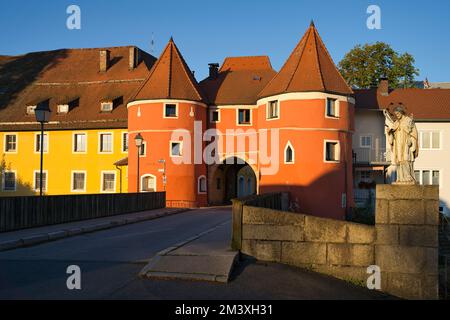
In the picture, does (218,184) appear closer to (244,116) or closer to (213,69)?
(244,116)

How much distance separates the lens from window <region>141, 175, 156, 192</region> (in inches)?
1406

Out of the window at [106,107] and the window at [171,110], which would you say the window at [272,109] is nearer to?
the window at [171,110]

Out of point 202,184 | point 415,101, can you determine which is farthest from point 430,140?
point 202,184

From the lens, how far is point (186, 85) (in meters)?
37.5

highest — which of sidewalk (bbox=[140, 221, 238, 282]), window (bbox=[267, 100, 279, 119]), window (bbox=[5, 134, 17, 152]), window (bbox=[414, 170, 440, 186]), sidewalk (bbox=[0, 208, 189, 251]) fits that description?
window (bbox=[267, 100, 279, 119])

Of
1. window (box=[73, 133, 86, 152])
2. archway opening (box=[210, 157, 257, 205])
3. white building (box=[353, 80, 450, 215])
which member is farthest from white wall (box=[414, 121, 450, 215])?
window (box=[73, 133, 86, 152])

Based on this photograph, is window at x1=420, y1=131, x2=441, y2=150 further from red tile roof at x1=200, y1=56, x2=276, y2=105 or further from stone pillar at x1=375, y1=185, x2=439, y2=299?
stone pillar at x1=375, y1=185, x2=439, y2=299

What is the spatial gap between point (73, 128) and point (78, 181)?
4533mm

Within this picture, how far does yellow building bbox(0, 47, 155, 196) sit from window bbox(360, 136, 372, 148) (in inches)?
752

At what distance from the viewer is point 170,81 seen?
37.0m

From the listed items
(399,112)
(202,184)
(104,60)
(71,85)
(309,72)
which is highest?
(104,60)

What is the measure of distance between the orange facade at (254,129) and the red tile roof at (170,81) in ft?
0.26
